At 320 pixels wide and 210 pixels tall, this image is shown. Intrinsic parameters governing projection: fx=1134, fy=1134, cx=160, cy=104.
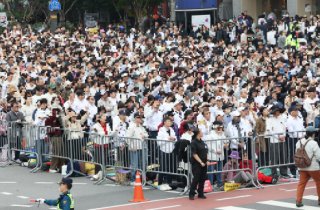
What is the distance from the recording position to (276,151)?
25734mm

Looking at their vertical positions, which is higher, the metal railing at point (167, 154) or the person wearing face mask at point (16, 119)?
the person wearing face mask at point (16, 119)

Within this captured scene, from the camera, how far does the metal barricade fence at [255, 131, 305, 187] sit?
83.5 feet

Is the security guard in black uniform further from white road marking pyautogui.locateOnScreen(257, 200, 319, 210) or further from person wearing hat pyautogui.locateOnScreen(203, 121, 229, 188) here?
white road marking pyautogui.locateOnScreen(257, 200, 319, 210)

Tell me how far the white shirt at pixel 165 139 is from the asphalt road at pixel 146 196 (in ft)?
3.14

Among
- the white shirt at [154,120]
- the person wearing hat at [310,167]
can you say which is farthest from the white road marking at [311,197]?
Result: the white shirt at [154,120]

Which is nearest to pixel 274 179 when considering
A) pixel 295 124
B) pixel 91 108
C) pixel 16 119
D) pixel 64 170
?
pixel 295 124

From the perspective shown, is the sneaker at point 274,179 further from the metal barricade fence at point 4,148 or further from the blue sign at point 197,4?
the blue sign at point 197,4

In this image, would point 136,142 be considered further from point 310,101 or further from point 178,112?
point 310,101

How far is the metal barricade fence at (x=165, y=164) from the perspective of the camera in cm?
2467

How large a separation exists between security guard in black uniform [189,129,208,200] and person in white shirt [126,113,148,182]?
1855 millimetres

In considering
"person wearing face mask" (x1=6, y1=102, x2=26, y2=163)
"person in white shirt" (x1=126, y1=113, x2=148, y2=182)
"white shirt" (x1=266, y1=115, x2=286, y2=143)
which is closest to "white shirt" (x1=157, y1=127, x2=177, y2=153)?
"person in white shirt" (x1=126, y1=113, x2=148, y2=182)

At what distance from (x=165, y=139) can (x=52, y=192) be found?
2.77 meters

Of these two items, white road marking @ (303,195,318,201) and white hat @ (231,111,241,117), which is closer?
white road marking @ (303,195,318,201)

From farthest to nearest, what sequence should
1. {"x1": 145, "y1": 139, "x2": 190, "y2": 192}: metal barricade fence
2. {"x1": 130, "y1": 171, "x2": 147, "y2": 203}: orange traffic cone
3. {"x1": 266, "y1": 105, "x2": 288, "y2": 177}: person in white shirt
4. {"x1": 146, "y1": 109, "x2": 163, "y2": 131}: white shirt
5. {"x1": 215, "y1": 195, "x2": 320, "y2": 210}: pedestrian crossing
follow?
{"x1": 146, "y1": 109, "x2": 163, "y2": 131}: white shirt < {"x1": 266, "y1": 105, "x2": 288, "y2": 177}: person in white shirt < {"x1": 145, "y1": 139, "x2": 190, "y2": 192}: metal barricade fence < {"x1": 130, "y1": 171, "x2": 147, "y2": 203}: orange traffic cone < {"x1": 215, "y1": 195, "x2": 320, "y2": 210}: pedestrian crossing
